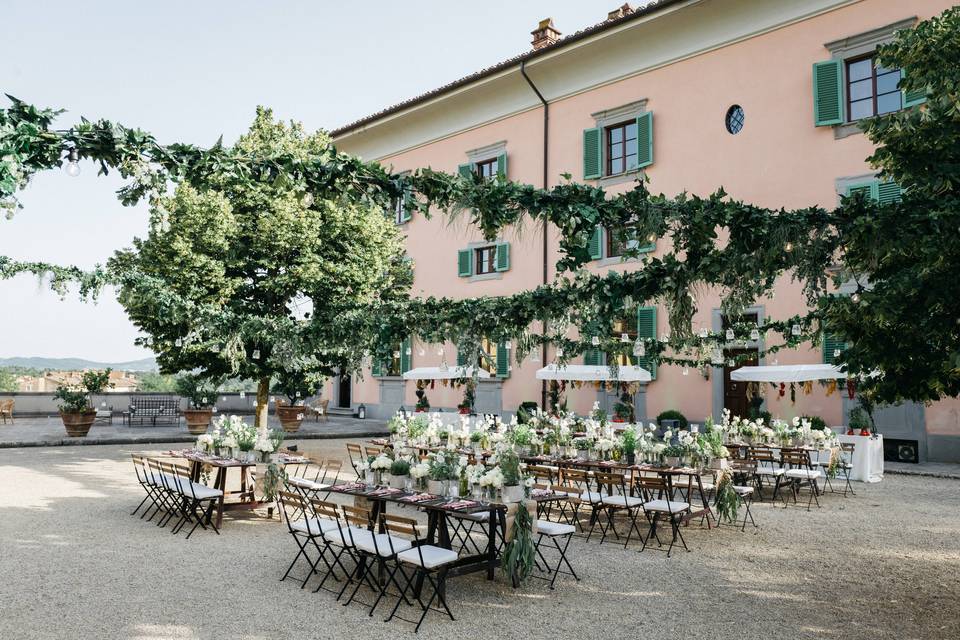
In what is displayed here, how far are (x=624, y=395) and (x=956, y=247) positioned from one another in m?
13.5

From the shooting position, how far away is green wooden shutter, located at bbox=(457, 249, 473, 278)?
868 inches

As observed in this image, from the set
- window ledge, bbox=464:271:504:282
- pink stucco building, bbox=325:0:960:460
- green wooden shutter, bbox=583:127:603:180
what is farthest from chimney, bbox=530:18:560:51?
window ledge, bbox=464:271:504:282

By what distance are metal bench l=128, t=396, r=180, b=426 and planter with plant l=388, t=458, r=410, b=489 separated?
1818 centimetres

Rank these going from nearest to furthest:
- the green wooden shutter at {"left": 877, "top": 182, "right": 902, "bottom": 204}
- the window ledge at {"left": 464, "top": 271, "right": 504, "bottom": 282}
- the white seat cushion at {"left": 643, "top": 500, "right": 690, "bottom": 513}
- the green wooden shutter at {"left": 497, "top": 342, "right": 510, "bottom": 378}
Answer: the white seat cushion at {"left": 643, "top": 500, "right": 690, "bottom": 513}, the green wooden shutter at {"left": 877, "top": 182, "right": 902, "bottom": 204}, the green wooden shutter at {"left": 497, "top": 342, "right": 510, "bottom": 378}, the window ledge at {"left": 464, "top": 271, "right": 504, "bottom": 282}

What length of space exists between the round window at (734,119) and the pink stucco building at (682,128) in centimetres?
3

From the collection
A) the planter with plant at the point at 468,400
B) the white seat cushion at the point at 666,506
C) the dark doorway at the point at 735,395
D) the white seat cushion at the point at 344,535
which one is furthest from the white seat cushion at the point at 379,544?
the dark doorway at the point at 735,395

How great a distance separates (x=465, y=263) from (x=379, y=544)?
16.6 m

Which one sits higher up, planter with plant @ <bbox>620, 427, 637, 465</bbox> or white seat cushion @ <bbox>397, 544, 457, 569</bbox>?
planter with plant @ <bbox>620, 427, 637, 465</bbox>

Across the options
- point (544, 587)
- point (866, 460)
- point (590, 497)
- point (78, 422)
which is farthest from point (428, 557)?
point (78, 422)

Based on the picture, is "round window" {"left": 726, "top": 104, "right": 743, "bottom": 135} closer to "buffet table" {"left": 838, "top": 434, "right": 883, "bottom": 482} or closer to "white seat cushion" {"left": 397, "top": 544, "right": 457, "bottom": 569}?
"buffet table" {"left": 838, "top": 434, "right": 883, "bottom": 482}

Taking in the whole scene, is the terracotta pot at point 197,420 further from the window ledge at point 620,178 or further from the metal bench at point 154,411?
the window ledge at point 620,178

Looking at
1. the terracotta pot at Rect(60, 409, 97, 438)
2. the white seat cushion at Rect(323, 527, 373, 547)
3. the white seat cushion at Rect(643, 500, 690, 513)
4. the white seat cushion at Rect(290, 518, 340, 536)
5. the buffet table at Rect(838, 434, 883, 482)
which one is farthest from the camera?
the terracotta pot at Rect(60, 409, 97, 438)

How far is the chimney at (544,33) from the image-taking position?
21484mm

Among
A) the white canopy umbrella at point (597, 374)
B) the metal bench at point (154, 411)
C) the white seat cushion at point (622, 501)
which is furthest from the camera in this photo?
the metal bench at point (154, 411)
